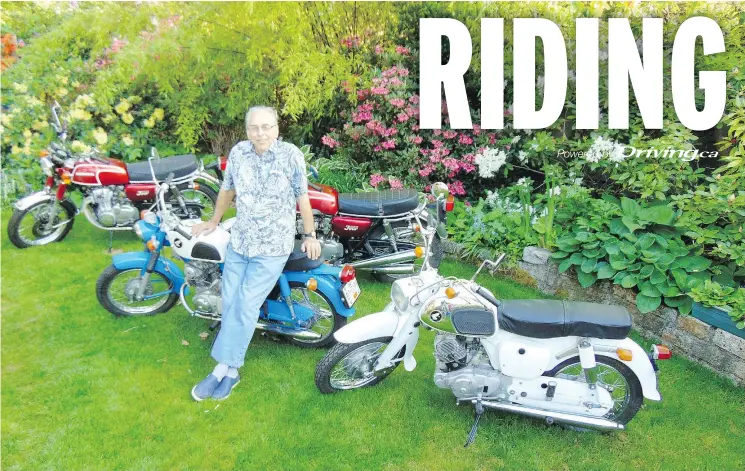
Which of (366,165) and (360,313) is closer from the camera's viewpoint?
(360,313)

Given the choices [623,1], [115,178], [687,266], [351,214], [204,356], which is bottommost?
[204,356]

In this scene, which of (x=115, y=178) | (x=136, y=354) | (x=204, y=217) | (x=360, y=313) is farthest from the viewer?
(x=204, y=217)

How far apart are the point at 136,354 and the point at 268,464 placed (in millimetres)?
1499

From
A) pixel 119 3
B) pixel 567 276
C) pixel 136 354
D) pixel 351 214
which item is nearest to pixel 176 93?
pixel 119 3

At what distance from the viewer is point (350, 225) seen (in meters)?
4.46

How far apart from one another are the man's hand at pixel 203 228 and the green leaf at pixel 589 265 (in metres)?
2.91

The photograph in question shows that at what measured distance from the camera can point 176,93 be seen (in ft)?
21.9

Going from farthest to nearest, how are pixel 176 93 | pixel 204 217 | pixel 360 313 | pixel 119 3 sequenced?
pixel 176 93 < pixel 204 217 < pixel 119 3 < pixel 360 313

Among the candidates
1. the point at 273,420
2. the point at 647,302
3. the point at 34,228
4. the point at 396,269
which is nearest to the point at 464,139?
the point at 396,269

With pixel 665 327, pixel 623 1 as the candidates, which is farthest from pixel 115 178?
pixel 623 1

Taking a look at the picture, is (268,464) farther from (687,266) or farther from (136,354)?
(687,266)

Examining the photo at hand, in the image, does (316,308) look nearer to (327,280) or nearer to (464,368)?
(327,280)

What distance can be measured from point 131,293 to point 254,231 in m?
1.52

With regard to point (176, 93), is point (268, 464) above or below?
below
